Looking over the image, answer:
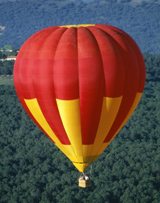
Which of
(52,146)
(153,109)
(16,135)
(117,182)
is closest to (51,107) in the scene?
(117,182)

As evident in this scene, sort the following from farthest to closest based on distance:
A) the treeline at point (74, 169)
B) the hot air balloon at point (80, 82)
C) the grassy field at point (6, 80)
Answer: the grassy field at point (6, 80) < the treeline at point (74, 169) < the hot air balloon at point (80, 82)

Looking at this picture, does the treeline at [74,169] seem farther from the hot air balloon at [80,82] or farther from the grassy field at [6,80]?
the hot air balloon at [80,82]

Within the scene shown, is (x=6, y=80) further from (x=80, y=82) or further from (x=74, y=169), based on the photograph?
(x=80, y=82)

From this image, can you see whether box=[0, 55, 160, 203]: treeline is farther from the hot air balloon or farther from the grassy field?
the hot air balloon

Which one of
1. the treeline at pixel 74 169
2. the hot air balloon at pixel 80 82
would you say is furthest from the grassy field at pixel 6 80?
the hot air balloon at pixel 80 82

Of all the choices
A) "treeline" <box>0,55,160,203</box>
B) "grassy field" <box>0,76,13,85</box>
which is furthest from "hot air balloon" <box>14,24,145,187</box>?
"grassy field" <box>0,76,13,85</box>

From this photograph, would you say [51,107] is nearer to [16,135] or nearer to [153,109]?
[16,135]
